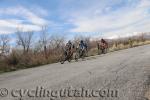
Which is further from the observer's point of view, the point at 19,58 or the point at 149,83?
the point at 19,58

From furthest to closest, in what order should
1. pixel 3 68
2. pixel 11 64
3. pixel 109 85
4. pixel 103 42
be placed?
pixel 103 42 < pixel 11 64 < pixel 3 68 < pixel 109 85

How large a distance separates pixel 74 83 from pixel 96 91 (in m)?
1.74

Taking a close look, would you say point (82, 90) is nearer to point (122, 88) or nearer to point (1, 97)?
point (122, 88)

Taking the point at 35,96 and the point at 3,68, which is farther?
the point at 3,68

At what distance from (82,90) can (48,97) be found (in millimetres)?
1165

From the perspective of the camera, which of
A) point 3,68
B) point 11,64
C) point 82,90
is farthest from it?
point 11,64

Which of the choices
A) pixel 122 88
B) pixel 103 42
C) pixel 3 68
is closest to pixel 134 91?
pixel 122 88

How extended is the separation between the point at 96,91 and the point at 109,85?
39.1 inches

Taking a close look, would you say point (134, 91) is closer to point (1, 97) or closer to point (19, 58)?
point (1, 97)

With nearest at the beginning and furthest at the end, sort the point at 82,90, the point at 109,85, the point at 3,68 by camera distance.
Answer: the point at 82,90 → the point at 109,85 → the point at 3,68

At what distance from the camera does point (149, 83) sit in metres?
8.97

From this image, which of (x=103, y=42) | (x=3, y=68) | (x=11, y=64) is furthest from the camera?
(x=103, y=42)

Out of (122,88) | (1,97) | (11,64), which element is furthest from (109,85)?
(11,64)

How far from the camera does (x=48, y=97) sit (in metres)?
7.56
